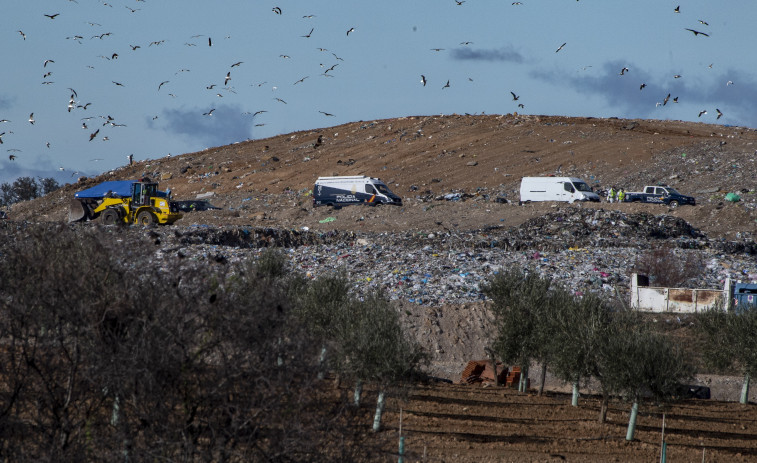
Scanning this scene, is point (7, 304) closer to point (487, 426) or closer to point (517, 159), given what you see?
point (487, 426)

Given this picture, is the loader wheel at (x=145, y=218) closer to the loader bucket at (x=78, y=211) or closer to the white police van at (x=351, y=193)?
the loader bucket at (x=78, y=211)

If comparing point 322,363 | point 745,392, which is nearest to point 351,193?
point 745,392

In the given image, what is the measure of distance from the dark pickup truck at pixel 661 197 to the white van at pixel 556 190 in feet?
6.36

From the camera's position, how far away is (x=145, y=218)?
33.7 m

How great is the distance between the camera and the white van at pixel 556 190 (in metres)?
41.9

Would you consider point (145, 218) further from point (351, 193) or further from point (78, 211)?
point (351, 193)

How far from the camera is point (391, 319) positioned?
17.0 metres

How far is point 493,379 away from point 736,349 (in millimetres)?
6459

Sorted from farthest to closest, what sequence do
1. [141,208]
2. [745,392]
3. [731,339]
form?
[141,208] → [731,339] → [745,392]

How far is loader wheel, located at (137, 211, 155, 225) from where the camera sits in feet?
110

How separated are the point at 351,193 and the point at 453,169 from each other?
1409 centimetres

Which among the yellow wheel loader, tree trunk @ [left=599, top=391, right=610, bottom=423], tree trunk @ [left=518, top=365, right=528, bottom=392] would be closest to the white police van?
the yellow wheel loader

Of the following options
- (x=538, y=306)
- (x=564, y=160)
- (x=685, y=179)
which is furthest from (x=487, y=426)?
(x=564, y=160)

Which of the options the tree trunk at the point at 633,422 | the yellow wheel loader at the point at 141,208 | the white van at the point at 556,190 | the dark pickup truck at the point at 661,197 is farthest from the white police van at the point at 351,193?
the tree trunk at the point at 633,422
